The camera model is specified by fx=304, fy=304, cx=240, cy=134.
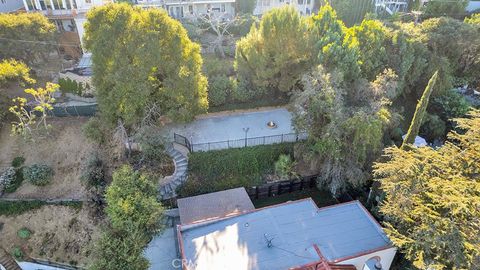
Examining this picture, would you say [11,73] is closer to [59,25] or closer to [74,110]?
[74,110]

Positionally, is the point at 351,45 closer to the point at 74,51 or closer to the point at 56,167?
the point at 56,167

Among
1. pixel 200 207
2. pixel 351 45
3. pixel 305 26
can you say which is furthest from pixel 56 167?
pixel 351 45

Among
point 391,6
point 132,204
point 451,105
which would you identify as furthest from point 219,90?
point 391,6

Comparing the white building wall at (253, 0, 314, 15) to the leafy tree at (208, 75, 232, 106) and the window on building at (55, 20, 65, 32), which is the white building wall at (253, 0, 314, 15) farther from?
the window on building at (55, 20, 65, 32)

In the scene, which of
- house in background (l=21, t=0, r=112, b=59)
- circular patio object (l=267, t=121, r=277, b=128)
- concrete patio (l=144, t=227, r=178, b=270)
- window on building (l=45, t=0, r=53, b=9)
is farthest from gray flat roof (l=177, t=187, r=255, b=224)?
window on building (l=45, t=0, r=53, b=9)

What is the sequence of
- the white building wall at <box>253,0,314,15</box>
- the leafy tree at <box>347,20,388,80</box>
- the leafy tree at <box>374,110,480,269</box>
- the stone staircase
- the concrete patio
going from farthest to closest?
1. the white building wall at <box>253,0,314,15</box>
2. the leafy tree at <box>347,20,388,80</box>
3. the stone staircase
4. the concrete patio
5. the leafy tree at <box>374,110,480,269</box>

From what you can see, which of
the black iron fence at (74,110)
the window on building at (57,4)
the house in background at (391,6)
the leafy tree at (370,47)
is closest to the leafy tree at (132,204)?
the black iron fence at (74,110)

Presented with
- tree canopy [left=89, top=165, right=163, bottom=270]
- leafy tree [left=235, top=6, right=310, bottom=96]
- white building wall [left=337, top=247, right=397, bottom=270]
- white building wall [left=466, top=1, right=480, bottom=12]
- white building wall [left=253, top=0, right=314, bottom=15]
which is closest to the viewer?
tree canopy [left=89, top=165, right=163, bottom=270]
